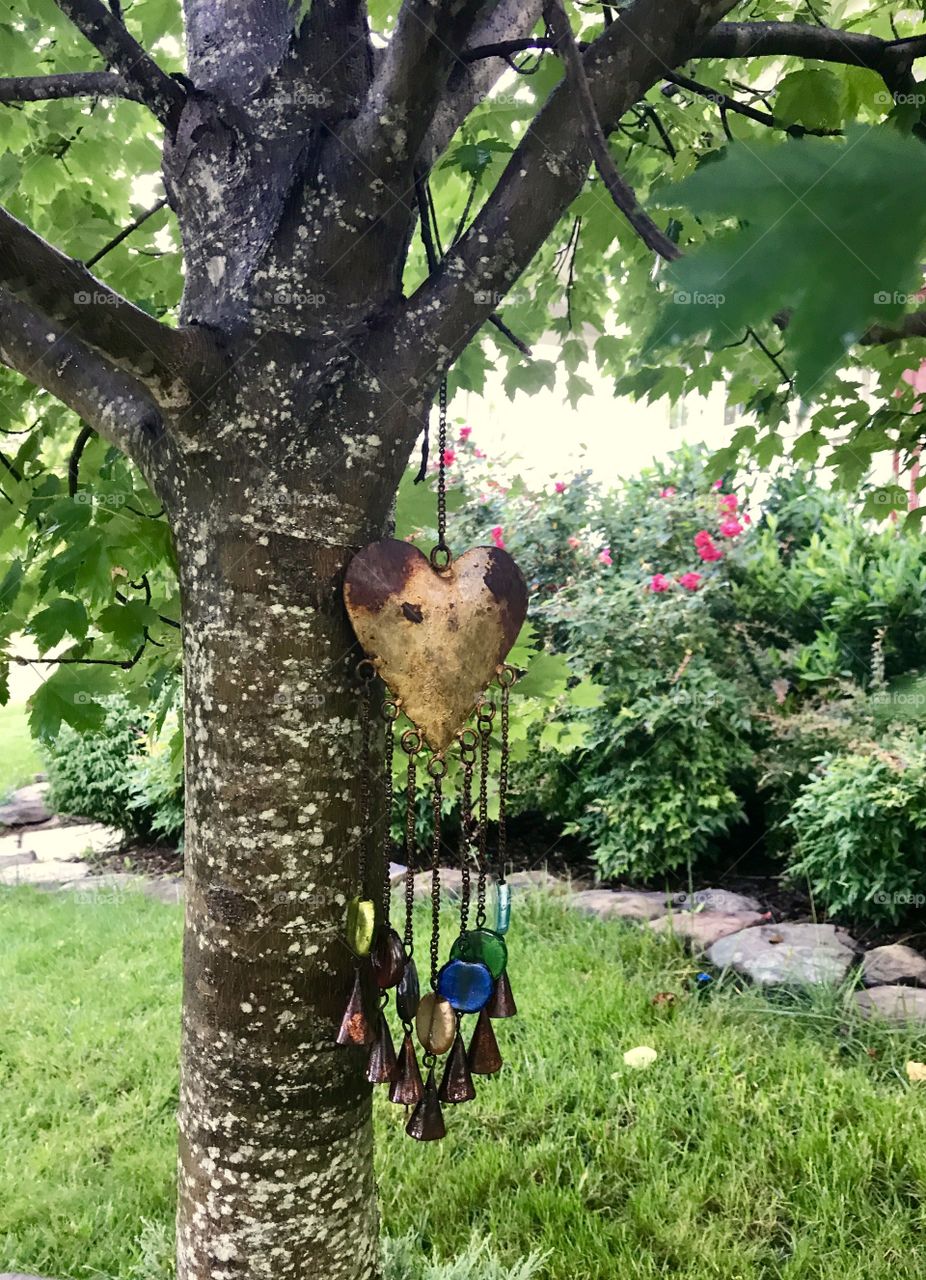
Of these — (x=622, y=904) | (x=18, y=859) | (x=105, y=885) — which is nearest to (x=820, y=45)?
(x=622, y=904)

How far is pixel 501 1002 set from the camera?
1.44 meters

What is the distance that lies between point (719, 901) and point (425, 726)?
132 inches

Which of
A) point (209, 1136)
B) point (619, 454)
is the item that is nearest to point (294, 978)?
point (209, 1136)

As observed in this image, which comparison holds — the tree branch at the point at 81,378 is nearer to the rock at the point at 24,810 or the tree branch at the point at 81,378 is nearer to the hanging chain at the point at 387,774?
the hanging chain at the point at 387,774

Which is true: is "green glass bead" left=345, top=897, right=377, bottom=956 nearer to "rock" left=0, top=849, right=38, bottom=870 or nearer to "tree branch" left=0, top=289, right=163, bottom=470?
"tree branch" left=0, top=289, right=163, bottom=470

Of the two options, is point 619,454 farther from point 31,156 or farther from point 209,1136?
point 209,1136

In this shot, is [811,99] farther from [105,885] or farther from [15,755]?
[15,755]

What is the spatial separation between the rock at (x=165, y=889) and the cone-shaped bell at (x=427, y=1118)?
12.2 ft

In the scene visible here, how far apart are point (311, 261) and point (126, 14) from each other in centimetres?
152

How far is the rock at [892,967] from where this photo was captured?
3.45m

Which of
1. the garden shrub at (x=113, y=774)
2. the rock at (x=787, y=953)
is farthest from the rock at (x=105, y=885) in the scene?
the rock at (x=787, y=953)

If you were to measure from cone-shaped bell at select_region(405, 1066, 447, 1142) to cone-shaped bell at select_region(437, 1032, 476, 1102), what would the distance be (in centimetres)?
2

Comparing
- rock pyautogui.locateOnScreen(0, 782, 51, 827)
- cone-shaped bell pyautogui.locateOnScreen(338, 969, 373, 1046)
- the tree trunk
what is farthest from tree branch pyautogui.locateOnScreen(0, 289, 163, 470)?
rock pyautogui.locateOnScreen(0, 782, 51, 827)

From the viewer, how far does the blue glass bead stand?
138 cm
